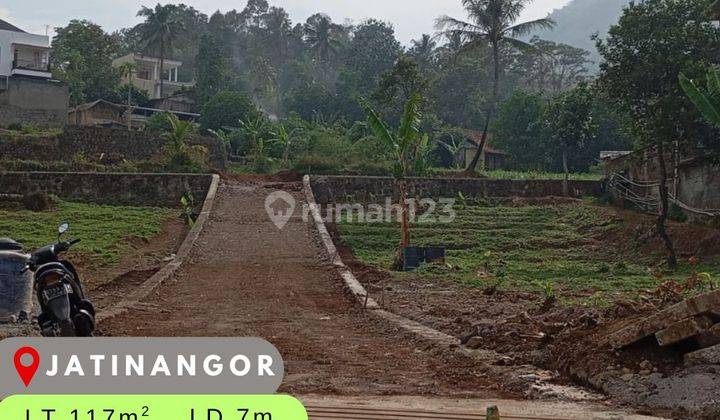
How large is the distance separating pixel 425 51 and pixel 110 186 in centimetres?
3755

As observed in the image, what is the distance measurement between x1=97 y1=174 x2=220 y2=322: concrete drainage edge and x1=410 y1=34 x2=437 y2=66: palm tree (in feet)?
120

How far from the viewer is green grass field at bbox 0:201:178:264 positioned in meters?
18.6

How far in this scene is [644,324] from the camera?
260 inches

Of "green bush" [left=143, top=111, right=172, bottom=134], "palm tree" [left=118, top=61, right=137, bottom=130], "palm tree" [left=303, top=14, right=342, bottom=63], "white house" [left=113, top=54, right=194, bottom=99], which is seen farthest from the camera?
"palm tree" [left=303, top=14, right=342, bottom=63]

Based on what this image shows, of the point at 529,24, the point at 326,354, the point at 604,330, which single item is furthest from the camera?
the point at 529,24

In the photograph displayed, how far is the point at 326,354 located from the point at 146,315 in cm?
394

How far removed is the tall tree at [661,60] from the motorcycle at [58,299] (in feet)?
50.9

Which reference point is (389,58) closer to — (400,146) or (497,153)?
(497,153)

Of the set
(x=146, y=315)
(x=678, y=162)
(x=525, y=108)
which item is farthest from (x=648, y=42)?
(x=525, y=108)

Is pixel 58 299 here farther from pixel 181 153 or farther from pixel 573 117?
pixel 181 153

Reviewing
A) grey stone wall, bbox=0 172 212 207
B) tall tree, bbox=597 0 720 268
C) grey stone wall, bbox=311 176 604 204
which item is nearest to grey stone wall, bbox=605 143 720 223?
tall tree, bbox=597 0 720 268

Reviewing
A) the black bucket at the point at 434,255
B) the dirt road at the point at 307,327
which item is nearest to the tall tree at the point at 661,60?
the black bucket at the point at 434,255

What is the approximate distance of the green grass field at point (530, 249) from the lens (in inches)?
617

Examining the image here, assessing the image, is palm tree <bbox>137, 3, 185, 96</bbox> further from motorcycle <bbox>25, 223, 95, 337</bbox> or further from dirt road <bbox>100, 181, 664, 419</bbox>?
motorcycle <bbox>25, 223, 95, 337</bbox>
